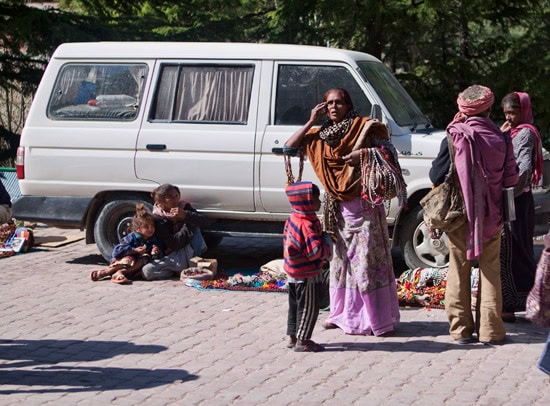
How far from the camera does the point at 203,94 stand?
9.62m

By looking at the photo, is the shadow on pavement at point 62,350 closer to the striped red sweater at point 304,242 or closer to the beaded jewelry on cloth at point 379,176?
the striped red sweater at point 304,242

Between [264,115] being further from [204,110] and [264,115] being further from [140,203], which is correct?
[140,203]

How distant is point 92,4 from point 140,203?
6993 millimetres

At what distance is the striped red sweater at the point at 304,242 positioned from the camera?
269 inches

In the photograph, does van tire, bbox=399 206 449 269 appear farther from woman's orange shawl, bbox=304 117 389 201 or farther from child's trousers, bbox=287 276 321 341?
child's trousers, bbox=287 276 321 341

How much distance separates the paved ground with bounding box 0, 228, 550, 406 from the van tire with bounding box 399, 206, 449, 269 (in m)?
0.95

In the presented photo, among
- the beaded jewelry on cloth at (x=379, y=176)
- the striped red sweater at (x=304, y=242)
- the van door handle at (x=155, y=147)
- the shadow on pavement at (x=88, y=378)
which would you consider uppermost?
the van door handle at (x=155, y=147)

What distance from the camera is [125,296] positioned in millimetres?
8820

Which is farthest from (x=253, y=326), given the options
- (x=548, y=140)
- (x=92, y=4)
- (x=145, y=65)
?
(x=92, y=4)

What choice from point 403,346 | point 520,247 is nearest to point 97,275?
point 403,346

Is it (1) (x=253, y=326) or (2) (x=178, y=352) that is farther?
(1) (x=253, y=326)

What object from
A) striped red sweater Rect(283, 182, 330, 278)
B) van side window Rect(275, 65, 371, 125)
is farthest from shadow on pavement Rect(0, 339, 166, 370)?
van side window Rect(275, 65, 371, 125)

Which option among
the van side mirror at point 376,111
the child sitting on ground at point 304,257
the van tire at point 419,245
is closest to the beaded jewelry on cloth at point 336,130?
the child sitting on ground at point 304,257

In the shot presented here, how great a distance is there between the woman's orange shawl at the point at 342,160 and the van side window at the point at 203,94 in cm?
217
